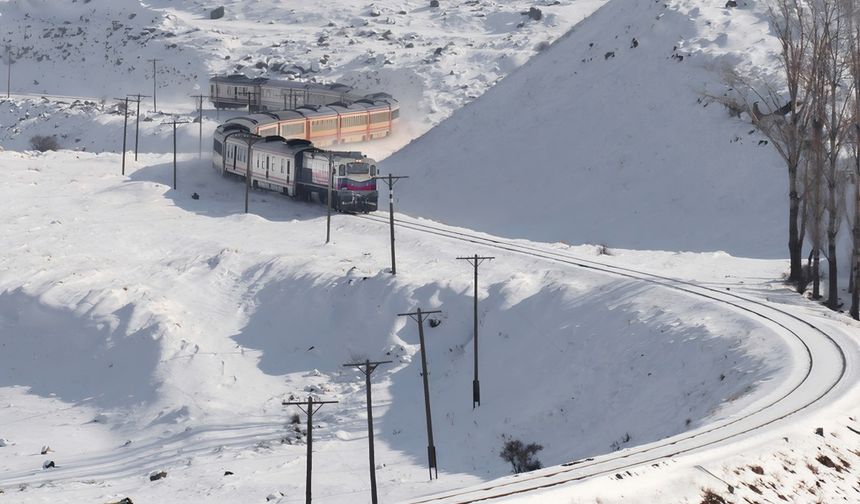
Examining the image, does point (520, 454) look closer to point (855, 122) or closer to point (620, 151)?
point (855, 122)

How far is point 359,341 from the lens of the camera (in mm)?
47031

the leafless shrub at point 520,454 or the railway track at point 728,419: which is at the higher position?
the railway track at point 728,419

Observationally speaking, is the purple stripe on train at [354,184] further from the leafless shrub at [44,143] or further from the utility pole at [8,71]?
the utility pole at [8,71]

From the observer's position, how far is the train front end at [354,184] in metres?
62.7

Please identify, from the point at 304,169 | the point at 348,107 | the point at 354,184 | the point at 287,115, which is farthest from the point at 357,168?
the point at 348,107

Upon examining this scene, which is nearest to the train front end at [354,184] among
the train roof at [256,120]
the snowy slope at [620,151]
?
the snowy slope at [620,151]

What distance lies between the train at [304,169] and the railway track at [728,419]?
20953mm

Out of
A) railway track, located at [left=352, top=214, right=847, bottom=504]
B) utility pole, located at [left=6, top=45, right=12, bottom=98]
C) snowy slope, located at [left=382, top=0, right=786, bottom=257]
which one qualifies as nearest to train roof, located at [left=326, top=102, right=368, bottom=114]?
snowy slope, located at [left=382, top=0, right=786, bottom=257]

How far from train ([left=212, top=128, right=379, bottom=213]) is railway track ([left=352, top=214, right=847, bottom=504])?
20953mm

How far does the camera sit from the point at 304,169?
216ft

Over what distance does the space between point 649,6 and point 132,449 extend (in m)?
60.9

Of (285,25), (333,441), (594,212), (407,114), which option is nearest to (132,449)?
(333,441)

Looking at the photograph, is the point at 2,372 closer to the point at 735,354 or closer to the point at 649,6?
the point at 735,354

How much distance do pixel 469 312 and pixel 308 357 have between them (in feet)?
23.8
